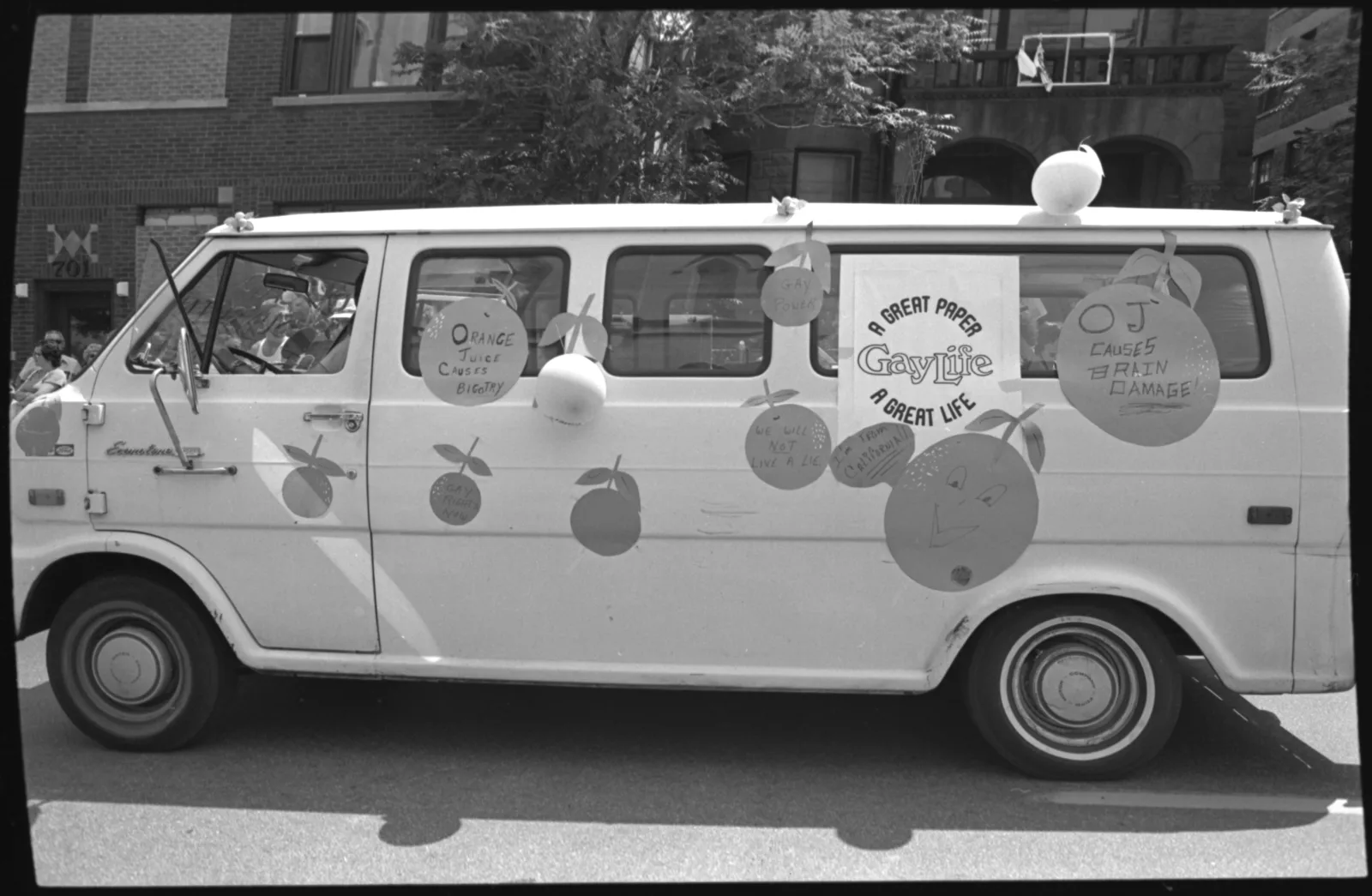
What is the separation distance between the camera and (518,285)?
406cm

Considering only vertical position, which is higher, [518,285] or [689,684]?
[518,285]

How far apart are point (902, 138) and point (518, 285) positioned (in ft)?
30.8

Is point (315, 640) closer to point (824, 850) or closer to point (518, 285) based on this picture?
point (518, 285)

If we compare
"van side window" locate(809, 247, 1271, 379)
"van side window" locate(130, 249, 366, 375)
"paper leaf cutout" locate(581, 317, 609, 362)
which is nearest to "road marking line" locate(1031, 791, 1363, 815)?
"van side window" locate(809, 247, 1271, 379)

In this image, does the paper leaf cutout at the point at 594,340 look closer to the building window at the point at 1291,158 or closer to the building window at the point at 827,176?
the building window at the point at 1291,158

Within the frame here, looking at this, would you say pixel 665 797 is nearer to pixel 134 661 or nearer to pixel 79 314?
pixel 134 661

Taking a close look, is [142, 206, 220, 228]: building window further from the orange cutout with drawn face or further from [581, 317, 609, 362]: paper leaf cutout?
the orange cutout with drawn face

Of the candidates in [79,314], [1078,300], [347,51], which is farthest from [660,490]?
[79,314]

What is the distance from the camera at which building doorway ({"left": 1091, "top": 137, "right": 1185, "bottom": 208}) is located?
13.5 m

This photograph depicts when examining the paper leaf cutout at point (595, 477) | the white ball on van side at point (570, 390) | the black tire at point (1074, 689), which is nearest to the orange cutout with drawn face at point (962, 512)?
the black tire at point (1074, 689)

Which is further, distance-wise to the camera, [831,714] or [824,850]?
[831,714]

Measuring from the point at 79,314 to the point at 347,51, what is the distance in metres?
5.31

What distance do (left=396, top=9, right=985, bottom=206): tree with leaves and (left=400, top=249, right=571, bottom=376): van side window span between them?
19.4 feet

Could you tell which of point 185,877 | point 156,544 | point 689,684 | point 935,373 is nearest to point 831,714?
point 689,684
